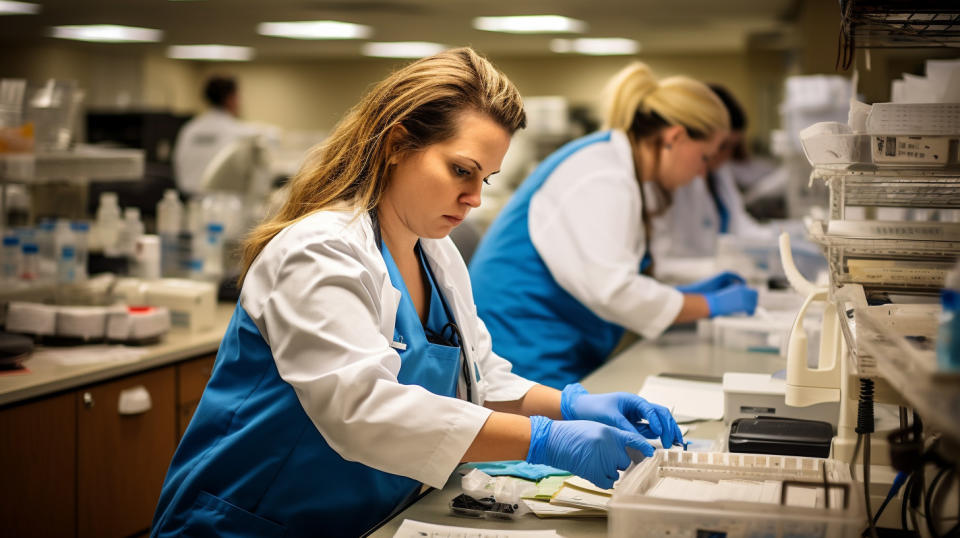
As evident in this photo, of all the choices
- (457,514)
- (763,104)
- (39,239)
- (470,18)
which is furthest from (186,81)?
(457,514)

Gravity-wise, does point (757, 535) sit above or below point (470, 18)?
below

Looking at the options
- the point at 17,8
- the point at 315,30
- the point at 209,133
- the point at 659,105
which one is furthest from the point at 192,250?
the point at 315,30

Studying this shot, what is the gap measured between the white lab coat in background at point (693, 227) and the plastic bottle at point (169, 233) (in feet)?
7.42

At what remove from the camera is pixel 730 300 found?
2709 mm

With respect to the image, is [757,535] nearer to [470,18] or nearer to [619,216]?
[619,216]

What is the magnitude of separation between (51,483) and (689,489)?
5.69ft

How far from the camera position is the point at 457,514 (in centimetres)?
136

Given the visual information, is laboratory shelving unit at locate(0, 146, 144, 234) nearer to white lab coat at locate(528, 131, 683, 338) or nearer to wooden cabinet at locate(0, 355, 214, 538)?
wooden cabinet at locate(0, 355, 214, 538)

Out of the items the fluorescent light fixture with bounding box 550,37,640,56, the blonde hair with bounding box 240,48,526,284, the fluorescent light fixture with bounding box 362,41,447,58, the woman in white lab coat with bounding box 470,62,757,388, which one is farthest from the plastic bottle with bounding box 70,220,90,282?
the fluorescent light fixture with bounding box 550,37,640,56

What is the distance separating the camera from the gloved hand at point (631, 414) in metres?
1.49

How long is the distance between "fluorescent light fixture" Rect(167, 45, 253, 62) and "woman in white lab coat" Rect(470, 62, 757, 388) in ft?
27.4

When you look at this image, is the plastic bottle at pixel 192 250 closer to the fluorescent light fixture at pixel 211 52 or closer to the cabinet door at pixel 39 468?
the cabinet door at pixel 39 468

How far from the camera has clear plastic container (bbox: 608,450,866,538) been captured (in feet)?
3.24

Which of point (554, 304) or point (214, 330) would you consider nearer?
point (554, 304)
